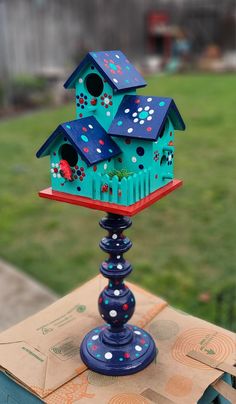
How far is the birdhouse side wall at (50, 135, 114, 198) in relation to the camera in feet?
6.23

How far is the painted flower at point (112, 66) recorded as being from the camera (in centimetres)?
192

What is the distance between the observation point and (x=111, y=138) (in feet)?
6.42

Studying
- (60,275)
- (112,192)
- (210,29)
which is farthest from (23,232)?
(210,29)

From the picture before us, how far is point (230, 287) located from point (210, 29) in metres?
13.5

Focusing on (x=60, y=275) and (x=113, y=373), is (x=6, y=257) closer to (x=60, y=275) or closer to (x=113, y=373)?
(x=60, y=275)

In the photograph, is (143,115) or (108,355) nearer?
(143,115)

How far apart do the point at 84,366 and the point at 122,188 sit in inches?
34.1

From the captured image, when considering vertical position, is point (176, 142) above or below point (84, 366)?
below

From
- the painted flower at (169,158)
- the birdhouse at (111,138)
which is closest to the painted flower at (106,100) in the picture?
the birdhouse at (111,138)

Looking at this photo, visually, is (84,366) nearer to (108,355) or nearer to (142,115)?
(108,355)

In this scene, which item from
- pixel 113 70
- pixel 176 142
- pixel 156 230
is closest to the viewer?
pixel 113 70

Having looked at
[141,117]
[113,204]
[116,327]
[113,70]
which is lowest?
[116,327]

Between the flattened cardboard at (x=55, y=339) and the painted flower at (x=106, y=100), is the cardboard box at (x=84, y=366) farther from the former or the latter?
the painted flower at (x=106, y=100)

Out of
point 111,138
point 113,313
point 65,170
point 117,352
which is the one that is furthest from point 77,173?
point 117,352
